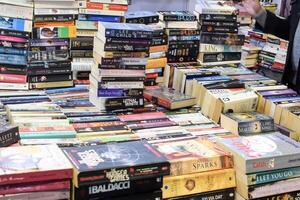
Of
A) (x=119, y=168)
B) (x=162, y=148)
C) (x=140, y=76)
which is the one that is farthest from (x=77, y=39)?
(x=119, y=168)

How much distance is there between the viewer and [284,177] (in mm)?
2393

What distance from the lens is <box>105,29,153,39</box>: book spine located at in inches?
117

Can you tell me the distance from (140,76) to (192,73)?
1.78 ft

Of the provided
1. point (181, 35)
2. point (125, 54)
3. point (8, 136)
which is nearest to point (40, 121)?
point (8, 136)

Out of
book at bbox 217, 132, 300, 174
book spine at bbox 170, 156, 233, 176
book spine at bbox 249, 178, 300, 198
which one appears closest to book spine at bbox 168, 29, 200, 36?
book at bbox 217, 132, 300, 174

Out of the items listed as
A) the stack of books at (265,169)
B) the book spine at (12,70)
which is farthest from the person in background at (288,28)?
the book spine at (12,70)

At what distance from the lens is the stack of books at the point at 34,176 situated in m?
1.87

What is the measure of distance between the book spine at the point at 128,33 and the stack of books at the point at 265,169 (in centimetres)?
94

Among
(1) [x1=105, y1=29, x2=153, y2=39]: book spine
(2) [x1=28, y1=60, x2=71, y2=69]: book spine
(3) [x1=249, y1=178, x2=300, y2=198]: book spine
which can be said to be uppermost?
(1) [x1=105, y1=29, x2=153, y2=39]: book spine

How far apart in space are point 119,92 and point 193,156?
89 centimetres

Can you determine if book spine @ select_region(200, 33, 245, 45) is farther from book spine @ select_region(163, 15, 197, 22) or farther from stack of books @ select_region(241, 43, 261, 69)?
stack of books @ select_region(241, 43, 261, 69)

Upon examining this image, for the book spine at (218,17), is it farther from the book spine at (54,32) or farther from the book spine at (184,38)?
the book spine at (54,32)

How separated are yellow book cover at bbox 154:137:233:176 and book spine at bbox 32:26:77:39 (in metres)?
1.42

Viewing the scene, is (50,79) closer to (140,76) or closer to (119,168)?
(140,76)
